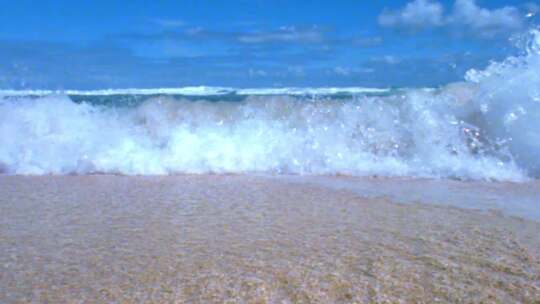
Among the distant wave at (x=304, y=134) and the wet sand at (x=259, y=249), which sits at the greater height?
the distant wave at (x=304, y=134)

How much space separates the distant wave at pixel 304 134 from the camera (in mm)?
5047

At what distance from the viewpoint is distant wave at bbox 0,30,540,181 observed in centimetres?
505

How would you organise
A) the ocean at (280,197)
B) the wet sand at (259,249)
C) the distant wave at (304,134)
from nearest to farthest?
1. the wet sand at (259,249)
2. the ocean at (280,197)
3. the distant wave at (304,134)

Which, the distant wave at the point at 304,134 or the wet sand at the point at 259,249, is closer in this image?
the wet sand at the point at 259,249

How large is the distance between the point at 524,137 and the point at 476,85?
806 mm

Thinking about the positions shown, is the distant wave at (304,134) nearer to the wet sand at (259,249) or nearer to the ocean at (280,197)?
the ocean at (280,197)

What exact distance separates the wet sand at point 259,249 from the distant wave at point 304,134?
42.8 inches

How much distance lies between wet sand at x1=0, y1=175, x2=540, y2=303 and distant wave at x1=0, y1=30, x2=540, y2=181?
1.09 m

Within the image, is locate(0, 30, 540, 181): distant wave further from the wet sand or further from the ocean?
the wet sand

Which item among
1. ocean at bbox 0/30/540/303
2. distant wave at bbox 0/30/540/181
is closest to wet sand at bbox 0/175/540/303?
ocean at bbox 0/30/540/303

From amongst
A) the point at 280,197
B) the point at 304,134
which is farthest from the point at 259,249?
the point at 304,134

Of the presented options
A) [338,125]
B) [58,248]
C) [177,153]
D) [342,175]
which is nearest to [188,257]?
[58,248]

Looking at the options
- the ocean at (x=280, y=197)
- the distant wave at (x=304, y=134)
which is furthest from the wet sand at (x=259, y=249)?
the distant wave at (x=304, y=134)

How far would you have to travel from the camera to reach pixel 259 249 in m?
2.56
